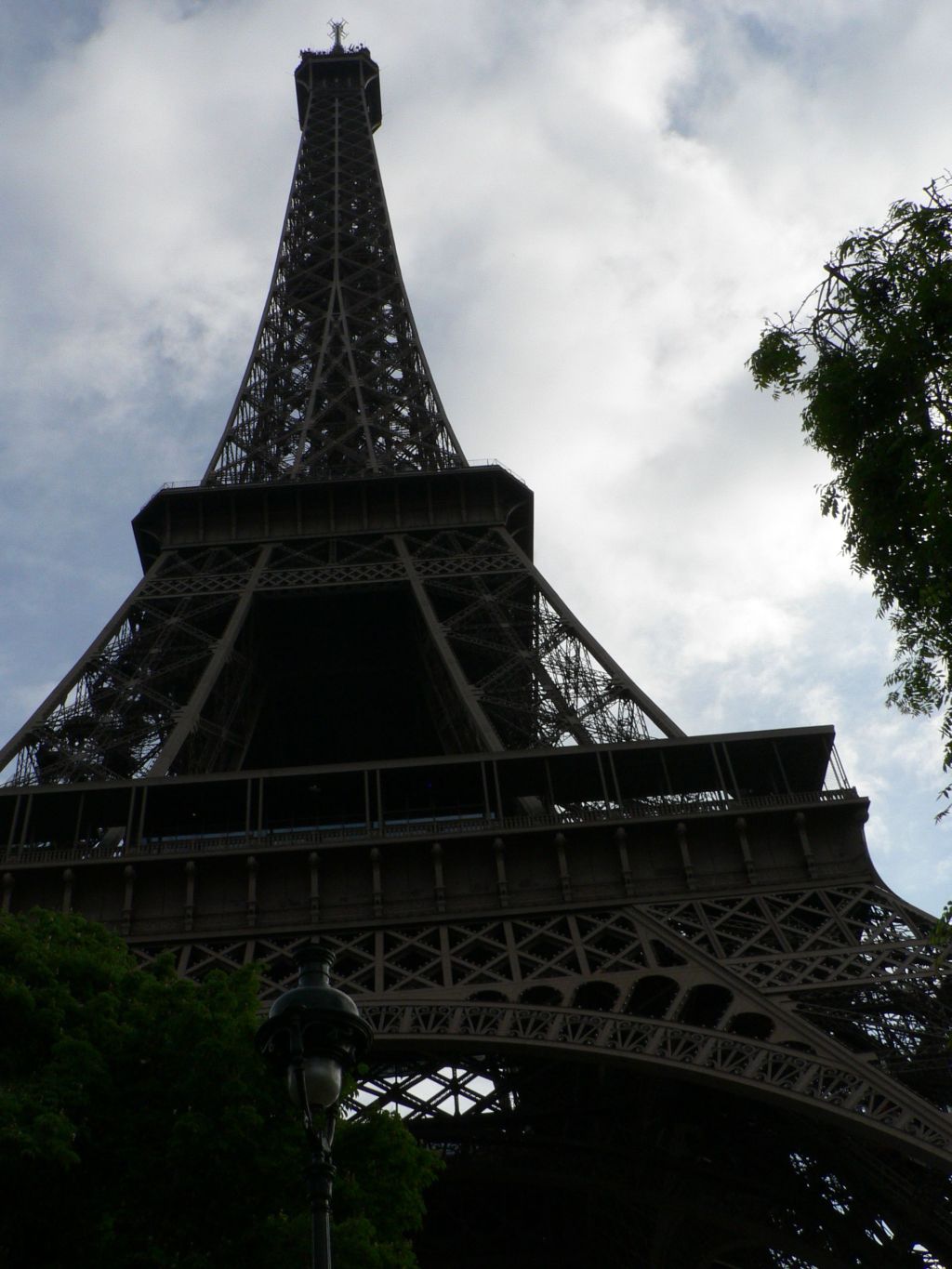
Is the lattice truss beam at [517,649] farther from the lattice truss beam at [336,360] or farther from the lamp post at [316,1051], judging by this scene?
the lamp post at [316,1051]

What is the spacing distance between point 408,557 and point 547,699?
9756mm

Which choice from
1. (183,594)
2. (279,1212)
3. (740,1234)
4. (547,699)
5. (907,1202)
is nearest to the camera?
(279,1212)

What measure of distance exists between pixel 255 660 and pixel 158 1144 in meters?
27.7

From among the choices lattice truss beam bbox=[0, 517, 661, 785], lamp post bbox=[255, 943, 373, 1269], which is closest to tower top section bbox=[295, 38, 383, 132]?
lattice truss beam bbox=[0, 517, 661, 785]

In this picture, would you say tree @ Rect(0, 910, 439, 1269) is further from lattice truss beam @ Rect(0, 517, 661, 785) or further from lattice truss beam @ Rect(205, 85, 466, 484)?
lattice truss beam @ Rect(205, 85, 466, 484)

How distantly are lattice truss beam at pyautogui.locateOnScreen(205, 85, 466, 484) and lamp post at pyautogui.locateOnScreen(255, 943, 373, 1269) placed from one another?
38678 mm

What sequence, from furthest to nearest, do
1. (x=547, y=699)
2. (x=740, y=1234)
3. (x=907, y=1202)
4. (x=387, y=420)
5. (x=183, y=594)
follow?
(x=387, y=420), (x=183, y=594), (x=547, y=699), (x=740, y=1234), (x=907, y=1202)

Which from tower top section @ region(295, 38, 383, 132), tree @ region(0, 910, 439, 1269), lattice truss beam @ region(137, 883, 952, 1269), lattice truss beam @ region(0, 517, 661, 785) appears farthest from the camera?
tower top section @ region(295, 38, 383, 132)

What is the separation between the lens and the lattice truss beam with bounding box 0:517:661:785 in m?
33.9

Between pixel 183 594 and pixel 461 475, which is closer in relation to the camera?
pixel 183 594

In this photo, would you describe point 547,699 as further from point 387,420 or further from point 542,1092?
point 387,420

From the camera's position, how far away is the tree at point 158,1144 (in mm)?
15695

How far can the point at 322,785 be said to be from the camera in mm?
32125

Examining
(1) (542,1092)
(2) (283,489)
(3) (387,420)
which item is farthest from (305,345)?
(1) (542,1092)
